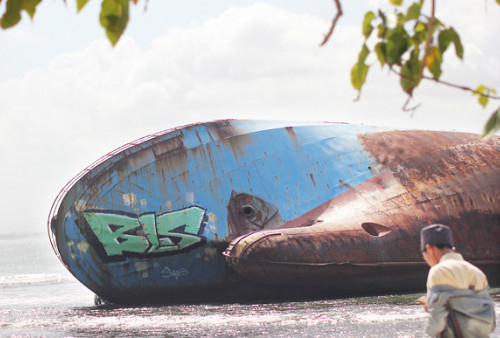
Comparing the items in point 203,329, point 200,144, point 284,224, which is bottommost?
point 203,329

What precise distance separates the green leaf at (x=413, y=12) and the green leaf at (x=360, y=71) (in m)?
0.24

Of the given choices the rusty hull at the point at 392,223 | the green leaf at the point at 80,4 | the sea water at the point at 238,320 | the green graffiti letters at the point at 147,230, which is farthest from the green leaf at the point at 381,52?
the green graffiti letters at the point at 147,230

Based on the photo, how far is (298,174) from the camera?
18.7 m

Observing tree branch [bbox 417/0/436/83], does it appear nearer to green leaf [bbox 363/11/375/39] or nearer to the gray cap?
green leaf [bbox 363/11/375/39]

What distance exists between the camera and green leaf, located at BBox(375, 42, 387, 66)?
334cm

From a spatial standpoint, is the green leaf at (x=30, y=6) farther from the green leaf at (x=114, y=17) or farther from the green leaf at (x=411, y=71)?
the green leaf at (x=411, y=71)

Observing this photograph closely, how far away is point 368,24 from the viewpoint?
3.31 meters

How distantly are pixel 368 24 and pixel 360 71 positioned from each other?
0.22 meters

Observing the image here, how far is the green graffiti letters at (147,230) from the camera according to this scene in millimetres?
17328

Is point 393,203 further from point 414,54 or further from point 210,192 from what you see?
point 414,54

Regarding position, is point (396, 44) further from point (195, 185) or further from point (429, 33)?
point (195, 185)

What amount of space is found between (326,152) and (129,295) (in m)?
6.42

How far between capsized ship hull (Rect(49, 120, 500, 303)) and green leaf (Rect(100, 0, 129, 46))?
1339 cm

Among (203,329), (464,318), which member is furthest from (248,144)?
(464,318)
